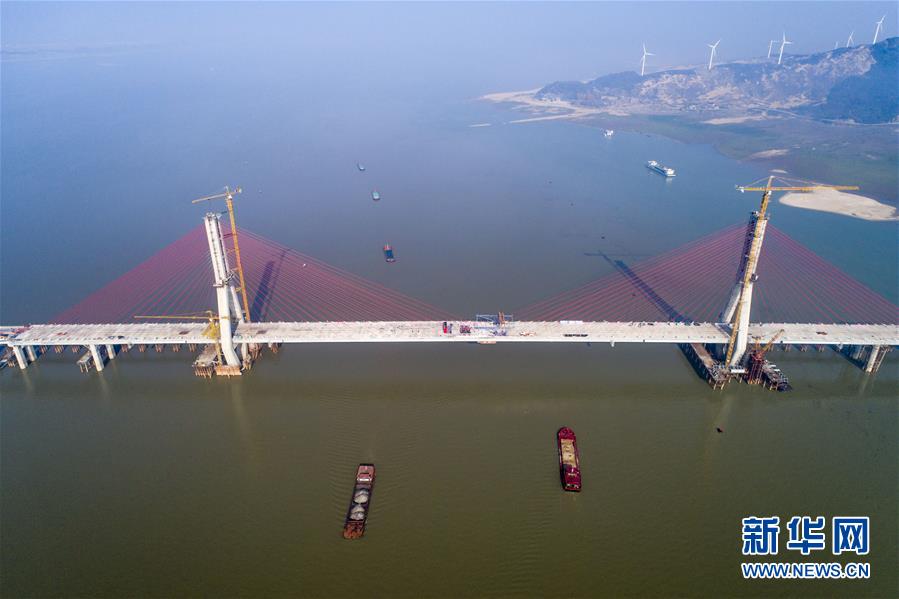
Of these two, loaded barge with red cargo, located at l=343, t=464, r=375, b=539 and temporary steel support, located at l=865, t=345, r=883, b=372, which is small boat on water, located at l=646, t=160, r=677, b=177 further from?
loaded barge with red cargo, located at l=343, t=464, r=375, b=539

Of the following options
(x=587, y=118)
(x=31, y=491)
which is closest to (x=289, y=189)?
(x=31, y=491)

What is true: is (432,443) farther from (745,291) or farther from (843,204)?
(843,204)

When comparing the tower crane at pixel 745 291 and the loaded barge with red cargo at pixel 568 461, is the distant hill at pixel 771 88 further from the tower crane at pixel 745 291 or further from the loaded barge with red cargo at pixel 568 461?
the loaded barge with red cargo at pixel 568 461

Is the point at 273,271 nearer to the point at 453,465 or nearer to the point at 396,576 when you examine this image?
→ the point at 453,465

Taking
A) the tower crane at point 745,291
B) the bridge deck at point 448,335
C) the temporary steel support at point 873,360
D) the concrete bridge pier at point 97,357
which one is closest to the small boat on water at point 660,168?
the tower crane at point 745,291

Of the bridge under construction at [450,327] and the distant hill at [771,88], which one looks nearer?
the bridge under construction at [450,327]

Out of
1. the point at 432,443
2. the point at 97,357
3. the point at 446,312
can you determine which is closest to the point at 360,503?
the point at 432,443

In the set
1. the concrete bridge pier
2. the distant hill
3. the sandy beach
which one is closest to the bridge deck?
the concrete bridge pier

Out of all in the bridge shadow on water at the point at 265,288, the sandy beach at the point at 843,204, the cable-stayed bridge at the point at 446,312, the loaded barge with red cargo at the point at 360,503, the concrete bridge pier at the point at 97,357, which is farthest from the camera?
the sandy beach at the point at 843,204
